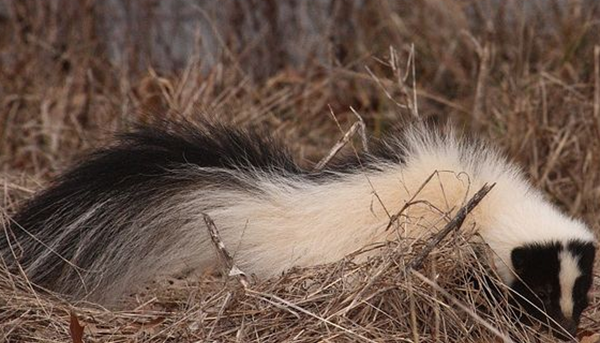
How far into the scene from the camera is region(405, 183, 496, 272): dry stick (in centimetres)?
386

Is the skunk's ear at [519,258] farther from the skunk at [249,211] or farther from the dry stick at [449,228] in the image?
the dry stick at [449,228]

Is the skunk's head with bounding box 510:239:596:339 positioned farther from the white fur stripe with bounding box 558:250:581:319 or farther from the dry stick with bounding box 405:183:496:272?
the dry stick with bounding box 405:183:496:272

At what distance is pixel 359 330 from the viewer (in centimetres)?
376

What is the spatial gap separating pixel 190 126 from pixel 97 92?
3070mm

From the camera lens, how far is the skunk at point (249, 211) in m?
4.23

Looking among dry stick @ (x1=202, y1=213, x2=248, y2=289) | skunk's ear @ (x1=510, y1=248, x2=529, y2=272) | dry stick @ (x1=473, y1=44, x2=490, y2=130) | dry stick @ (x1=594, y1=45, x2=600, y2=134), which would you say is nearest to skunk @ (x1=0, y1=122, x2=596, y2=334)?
skunk's ear @ (x1=510, y1=248, x2=529, y2=272)

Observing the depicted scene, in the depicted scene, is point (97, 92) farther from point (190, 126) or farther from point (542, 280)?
point (542, 280)

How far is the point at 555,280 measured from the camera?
13.6ft

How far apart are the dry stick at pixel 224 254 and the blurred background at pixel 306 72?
2068 mm

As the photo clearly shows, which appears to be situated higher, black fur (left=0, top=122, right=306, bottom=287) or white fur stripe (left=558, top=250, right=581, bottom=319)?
black fur (left=0, top=122, right=306, bottom=287)

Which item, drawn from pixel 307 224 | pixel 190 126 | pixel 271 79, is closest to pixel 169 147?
pixel 190 126

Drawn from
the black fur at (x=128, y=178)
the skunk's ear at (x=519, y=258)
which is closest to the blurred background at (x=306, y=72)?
the black fur at (x=128, y=178)

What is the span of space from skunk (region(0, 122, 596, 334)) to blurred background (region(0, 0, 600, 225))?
1.69 m

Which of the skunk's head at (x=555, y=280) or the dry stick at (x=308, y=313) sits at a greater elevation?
the dry stick at (x=308, y=313)
